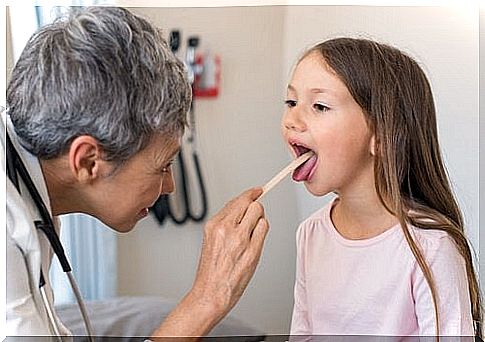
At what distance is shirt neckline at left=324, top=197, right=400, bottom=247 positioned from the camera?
1015 mm

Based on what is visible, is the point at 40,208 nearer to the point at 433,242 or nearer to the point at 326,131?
the point at 326,131

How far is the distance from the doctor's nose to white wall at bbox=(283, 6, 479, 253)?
0.24 ft

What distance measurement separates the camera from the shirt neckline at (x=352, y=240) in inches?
39.9

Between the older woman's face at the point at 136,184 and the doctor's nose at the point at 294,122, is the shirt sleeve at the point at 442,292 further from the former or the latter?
the older woman's face at the point at 136,184

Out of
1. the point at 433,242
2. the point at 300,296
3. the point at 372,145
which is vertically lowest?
the point at 300,296

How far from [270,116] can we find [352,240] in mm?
192

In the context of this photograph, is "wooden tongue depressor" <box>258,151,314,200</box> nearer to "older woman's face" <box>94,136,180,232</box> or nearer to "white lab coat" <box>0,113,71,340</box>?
"older woman's face" <box>94,136,180,232</box>

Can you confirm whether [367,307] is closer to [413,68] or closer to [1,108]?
[413,68]

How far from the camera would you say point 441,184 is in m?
1.05

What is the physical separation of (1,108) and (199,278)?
11.6 inches

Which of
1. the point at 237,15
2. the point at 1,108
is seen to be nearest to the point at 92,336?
the point at 1,108

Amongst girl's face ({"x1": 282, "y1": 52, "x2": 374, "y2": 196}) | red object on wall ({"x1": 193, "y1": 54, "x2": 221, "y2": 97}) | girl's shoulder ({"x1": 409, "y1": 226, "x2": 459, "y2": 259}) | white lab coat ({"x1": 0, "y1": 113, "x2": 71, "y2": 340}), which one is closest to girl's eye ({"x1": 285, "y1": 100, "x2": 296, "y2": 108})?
girl's face ({"x1": 282, "y1": 52, "x2": 374, "y2": 196})

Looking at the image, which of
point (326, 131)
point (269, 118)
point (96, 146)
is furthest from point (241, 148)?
point (96, 146)

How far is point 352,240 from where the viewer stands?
3.42 ft
